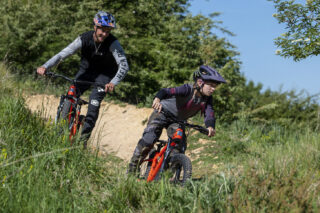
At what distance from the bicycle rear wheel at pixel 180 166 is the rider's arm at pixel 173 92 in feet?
2.72

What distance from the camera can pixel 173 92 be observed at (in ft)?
17.2

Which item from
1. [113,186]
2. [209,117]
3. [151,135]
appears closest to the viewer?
[113,186]

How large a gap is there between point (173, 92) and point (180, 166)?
103 cm

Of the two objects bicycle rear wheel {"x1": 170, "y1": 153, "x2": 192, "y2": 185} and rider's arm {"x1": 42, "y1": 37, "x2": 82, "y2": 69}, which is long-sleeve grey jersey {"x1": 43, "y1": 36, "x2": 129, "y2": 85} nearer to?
rider's arm {"x1": 42, "y1": 37, "x2": 82, "y2": 69}

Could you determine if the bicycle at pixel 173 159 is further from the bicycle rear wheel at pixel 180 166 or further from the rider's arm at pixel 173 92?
the rider's arm at pixel 173 92

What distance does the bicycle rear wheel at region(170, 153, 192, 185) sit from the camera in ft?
15.5

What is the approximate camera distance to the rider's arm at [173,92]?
200 inches

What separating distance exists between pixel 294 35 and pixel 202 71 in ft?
17.8

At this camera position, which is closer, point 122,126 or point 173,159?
point 173,159

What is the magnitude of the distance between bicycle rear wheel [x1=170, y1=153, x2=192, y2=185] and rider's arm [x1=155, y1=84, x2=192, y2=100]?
828 millimetres

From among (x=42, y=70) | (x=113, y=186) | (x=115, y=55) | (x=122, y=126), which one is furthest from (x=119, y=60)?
(x=122, y=126)

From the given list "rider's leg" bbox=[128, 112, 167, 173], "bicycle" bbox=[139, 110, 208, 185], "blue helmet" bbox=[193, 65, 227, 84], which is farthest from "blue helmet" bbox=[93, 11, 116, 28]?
"bicycle" bbox=[139, 110, 208, 185]

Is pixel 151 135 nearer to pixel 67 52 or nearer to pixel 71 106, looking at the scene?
pixel 71 106

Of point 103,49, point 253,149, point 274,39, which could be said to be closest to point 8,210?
point 103,49
